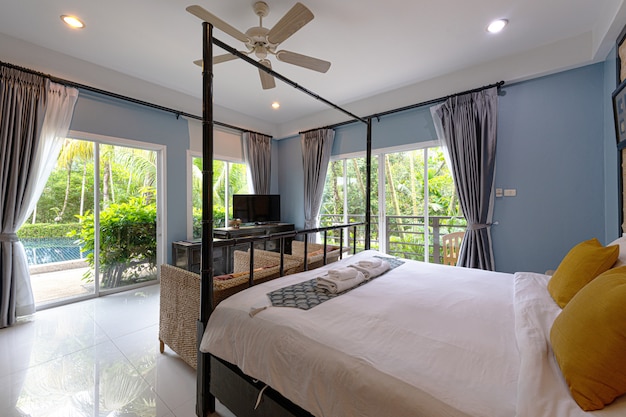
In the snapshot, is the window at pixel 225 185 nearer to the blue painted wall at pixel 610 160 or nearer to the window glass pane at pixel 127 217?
the window glass pane at pixel 127 217

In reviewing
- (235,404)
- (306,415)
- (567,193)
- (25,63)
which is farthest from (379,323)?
(25,63)

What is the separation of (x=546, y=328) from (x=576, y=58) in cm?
305

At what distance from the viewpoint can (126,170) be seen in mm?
3666

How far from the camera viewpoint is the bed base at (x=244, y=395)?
44.2 inches

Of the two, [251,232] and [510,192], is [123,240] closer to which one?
[251,232]

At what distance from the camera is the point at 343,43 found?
275cm

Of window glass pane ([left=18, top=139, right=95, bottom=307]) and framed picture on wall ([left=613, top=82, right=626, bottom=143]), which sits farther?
window glass pane ([left=18, top=139, right=95, bottom=307])

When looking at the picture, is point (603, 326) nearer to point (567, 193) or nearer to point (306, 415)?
point (306, 415)

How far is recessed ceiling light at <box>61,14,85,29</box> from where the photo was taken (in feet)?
7.76

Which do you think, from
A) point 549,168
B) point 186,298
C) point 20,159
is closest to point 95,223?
point 20,159

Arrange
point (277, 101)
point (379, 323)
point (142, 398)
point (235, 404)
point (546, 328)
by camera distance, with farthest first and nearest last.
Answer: point (277, 101), point (142, 398), point (235, 404), point (379, 323), point (546, 328)

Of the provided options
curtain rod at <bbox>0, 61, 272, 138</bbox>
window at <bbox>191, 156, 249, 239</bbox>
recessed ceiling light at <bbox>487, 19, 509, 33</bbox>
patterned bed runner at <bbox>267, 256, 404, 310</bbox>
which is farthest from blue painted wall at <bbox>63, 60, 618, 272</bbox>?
patterned bed runner at <bbox>267, 256, 404, 310</bbox>

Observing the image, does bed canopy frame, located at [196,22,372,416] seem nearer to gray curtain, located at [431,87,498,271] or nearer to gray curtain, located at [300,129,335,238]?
gray curtain, located at [431,87,498,271]

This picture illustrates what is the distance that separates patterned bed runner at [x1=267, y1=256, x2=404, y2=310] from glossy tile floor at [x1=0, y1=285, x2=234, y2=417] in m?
0.77
